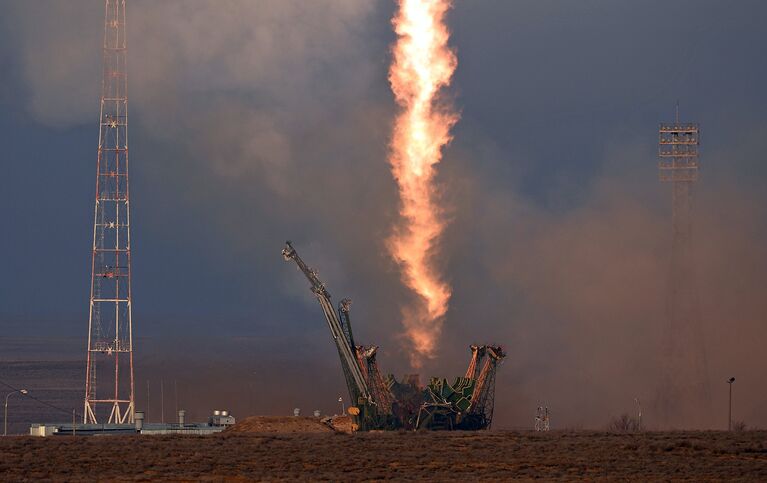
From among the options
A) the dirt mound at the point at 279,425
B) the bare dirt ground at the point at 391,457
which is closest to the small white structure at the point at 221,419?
the dirt mound at the point at 279,425

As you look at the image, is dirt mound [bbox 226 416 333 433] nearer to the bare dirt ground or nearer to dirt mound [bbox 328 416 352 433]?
dirt mound [bbox 328 416 352 433]

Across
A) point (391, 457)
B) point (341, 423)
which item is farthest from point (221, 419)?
point (391, 457)

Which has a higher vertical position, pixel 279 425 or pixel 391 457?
pixel 279 425

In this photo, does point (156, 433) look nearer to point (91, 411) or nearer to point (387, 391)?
point (91, 411)

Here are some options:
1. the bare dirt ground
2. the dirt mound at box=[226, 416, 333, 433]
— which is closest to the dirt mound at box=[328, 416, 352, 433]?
the dirt mound at box=[226, 416, 333, 433]

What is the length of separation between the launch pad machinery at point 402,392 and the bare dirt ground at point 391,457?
827cm

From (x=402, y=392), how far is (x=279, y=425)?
14393mm

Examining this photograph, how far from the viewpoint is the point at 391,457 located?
408 feet

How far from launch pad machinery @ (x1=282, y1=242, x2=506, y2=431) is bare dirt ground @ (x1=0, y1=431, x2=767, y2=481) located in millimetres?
8268

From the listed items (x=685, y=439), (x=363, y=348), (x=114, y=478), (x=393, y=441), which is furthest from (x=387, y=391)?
(x=114, y=478)

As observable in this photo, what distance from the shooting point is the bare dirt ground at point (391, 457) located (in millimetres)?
110062

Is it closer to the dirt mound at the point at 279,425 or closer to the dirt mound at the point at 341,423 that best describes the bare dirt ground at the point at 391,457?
the dirt mound at the point at 279,425

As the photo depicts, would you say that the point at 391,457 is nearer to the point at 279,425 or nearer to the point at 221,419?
the point at 279,425

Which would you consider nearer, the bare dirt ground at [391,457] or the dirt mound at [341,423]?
the bare dirt ground at [391,457]
